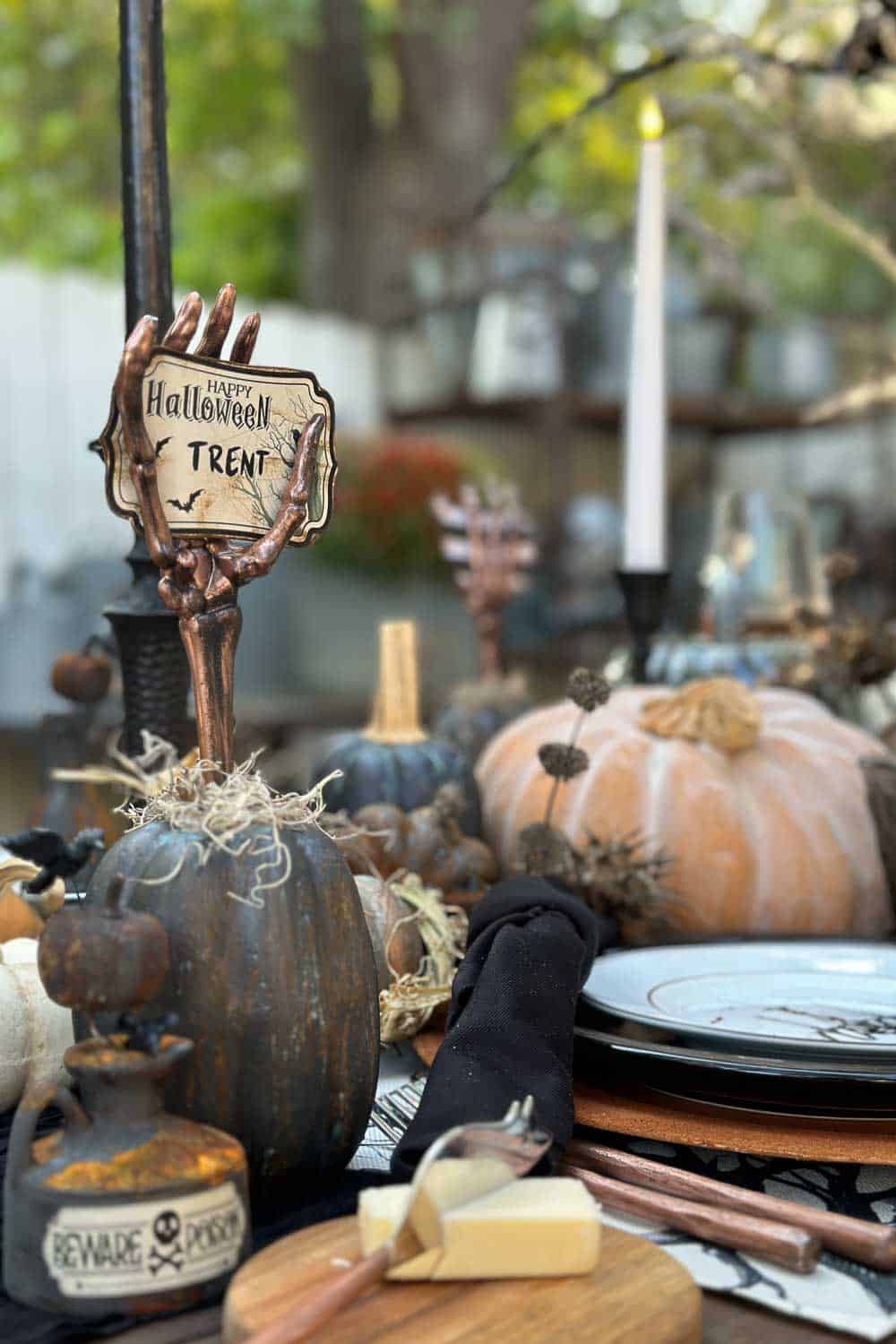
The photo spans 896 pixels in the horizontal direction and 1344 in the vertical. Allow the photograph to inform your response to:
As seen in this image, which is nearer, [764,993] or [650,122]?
[764,993]

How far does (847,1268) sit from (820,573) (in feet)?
3.39

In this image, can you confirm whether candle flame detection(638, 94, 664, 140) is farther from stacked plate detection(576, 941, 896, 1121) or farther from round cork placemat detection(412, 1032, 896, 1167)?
round cork placemat detection(412, 1032, 896, 1167)

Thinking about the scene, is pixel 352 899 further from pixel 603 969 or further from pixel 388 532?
pixel 388 532

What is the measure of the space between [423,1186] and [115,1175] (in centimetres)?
11

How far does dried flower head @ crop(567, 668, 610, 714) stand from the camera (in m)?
0.87

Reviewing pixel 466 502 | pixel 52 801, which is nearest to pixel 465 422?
pixel 466 502

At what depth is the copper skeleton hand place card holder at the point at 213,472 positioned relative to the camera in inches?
23.9

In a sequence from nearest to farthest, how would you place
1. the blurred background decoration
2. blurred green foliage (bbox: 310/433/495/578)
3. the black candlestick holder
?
1. the black candlestick holder
2. the blurred background decoration
3. blurred green foliage (bbox: 310/433/495/578)

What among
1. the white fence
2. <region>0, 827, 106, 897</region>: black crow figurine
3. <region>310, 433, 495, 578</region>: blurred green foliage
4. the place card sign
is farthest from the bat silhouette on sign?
the white fence

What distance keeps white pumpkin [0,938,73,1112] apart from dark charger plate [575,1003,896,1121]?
258 millimetres

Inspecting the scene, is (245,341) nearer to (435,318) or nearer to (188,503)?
(188,503)

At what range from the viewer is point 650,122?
1.21 m

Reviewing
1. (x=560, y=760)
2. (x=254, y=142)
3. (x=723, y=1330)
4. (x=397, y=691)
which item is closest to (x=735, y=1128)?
(x=723, y=1330)

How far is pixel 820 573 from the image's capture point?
148 centimetres
